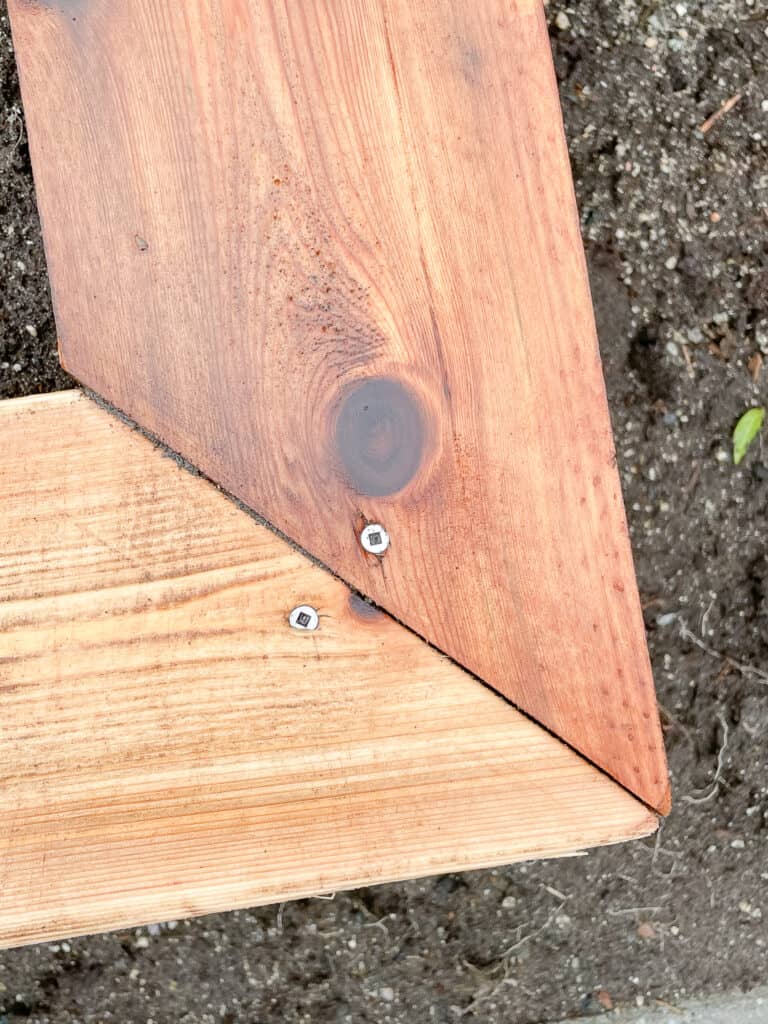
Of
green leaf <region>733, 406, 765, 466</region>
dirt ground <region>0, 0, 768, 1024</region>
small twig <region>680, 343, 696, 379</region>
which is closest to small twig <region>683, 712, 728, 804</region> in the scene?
dirt ground <region>0, 0, 768, 1024</region>

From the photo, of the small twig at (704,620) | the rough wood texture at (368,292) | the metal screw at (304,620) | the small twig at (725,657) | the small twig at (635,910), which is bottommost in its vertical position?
the small twig at (635,910)

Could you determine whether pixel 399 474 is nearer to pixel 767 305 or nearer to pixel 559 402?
pixel 559 402

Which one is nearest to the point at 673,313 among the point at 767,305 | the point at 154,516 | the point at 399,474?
the point at 767,305

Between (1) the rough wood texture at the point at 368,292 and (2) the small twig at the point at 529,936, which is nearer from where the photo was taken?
(1) the rough wood texture at the point at 368,292

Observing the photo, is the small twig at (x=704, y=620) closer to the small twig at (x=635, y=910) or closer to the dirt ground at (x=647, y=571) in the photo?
the dirt ground at (x=647, y=571)

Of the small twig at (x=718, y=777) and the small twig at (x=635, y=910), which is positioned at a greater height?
the small twig at (x=718, y=777)

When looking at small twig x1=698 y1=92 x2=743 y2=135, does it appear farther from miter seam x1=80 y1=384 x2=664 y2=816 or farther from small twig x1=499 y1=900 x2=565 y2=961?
small twig x1=499 y1=900 x2=565 y2=961

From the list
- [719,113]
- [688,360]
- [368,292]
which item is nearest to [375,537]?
[368,292]

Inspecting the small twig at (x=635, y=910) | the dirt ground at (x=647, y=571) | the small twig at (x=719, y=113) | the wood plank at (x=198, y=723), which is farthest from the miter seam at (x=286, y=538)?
the small twig at (x=719, y=113)
